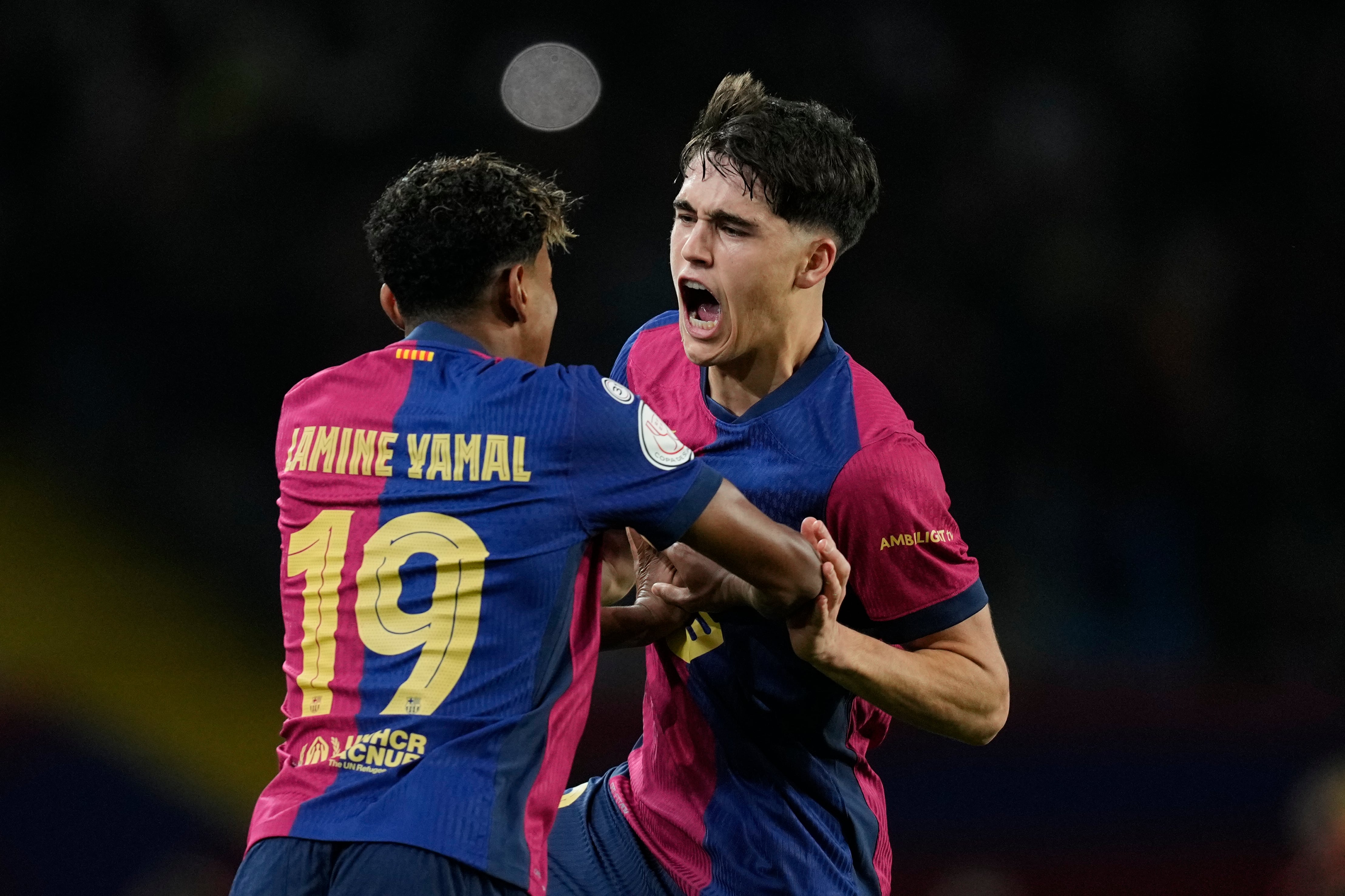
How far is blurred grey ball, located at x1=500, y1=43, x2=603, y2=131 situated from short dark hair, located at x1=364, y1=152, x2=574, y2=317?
15.0 feet

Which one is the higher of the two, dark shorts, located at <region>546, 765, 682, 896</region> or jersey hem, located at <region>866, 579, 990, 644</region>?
jersey hem, located at <region>866, 579, 990, 644</region>

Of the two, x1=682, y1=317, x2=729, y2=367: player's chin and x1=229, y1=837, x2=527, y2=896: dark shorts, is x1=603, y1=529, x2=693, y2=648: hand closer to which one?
x1=682, y1=317, x2=729, y2=367: player's chin

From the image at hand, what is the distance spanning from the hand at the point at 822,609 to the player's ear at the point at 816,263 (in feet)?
2.13

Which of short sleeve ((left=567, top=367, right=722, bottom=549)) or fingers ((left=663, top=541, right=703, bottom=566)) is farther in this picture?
fingers ((left=663, top=541, right=703, bottom=566))

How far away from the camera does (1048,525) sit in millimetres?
6363

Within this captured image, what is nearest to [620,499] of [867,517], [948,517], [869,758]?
[867,517]

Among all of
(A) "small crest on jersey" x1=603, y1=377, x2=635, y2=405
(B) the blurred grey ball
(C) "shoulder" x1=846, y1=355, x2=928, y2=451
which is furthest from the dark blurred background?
(A) "small crest on jersey" x1=603, y1=377, x2=635, y2=405

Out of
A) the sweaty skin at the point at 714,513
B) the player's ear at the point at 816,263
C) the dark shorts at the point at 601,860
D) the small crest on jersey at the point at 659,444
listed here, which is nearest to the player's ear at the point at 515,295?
the sweaty skin at the point at 714,513

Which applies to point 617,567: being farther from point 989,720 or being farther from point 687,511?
point 989,720

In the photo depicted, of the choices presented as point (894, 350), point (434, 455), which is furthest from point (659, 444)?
point (894, 350)

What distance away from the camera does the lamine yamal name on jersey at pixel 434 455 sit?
6.92 ft

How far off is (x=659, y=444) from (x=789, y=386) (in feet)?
2.31

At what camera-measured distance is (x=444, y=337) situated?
7.55 feet

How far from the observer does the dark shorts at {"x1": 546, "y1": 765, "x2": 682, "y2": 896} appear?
284cm
